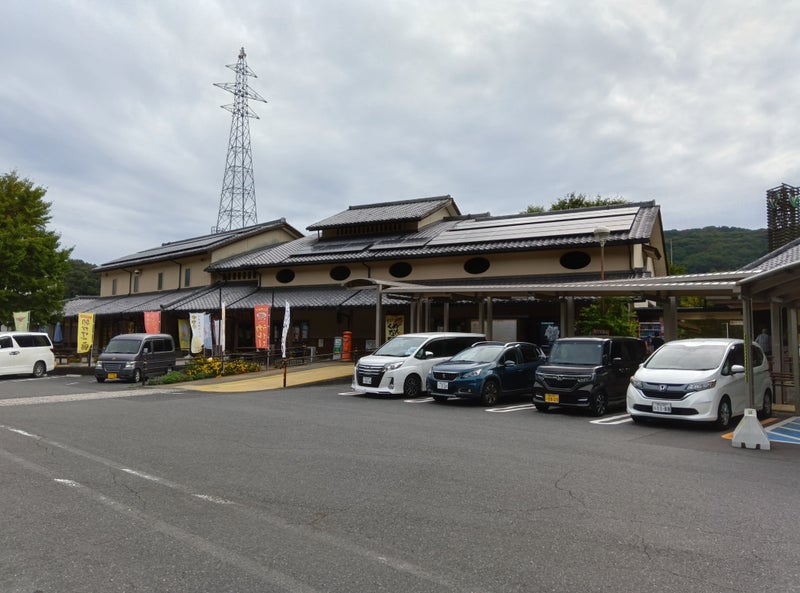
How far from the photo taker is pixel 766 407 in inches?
484

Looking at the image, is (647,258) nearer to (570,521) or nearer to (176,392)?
(176,392)

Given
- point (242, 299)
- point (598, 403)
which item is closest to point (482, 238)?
point (242, 299)

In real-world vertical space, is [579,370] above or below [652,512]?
above

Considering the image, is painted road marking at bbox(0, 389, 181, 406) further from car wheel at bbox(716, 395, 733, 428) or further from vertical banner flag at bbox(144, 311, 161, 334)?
car wheel at bbox(716, 395, 733, 428)

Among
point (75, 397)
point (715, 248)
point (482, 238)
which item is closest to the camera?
point (75, 397)

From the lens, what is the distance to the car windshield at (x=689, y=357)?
11.1m

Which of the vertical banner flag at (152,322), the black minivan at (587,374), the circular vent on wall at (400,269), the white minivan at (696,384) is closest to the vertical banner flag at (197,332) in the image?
the vertical banner flag at (152,322)

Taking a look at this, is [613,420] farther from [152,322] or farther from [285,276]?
[152,322]

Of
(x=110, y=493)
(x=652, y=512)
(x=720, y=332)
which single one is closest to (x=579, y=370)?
(x=652, y=512)

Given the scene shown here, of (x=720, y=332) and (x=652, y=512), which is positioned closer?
(x=652, y=512)

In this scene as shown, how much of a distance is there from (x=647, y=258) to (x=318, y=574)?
2383 cm

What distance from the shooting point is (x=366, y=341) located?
27.2 metres

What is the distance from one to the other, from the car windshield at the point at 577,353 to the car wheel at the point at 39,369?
21457mm

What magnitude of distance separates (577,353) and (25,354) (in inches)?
865
